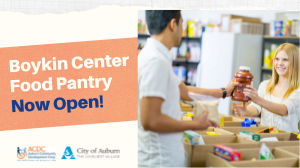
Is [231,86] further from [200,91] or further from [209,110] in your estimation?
[209,110]

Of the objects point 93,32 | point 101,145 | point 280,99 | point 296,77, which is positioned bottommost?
point 101,145

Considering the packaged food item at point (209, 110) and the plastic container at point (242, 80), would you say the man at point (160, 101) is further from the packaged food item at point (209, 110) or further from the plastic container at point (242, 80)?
the plastic container at point (242, 80)

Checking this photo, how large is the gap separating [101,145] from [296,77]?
136 centimetres

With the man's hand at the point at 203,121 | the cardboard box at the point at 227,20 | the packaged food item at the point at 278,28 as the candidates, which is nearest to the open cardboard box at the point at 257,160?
the man's hand at the point at 203,121

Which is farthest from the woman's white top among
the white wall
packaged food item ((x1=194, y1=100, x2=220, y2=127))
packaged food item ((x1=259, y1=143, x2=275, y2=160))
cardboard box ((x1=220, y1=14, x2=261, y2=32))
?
the white wall

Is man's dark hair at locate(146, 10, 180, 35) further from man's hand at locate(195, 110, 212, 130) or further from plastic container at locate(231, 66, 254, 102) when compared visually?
plastic container at locate(231, 66, 254, 102)

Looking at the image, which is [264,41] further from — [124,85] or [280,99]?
[124,85]

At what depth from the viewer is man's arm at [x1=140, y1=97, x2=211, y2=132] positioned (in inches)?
44.4

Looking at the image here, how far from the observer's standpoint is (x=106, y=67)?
1.63 m

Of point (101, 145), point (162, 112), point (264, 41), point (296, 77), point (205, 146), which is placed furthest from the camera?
point (264, 41)

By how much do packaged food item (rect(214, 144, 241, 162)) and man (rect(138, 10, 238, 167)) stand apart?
122 millimetres

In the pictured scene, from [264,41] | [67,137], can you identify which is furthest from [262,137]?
[264,41]

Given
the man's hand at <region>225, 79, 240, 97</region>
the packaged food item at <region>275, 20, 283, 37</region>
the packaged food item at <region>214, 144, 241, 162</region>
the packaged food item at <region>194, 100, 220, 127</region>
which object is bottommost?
the packaged food item at <region>214, 144, 241, 162</region>

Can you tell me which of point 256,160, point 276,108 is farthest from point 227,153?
point 276,108
